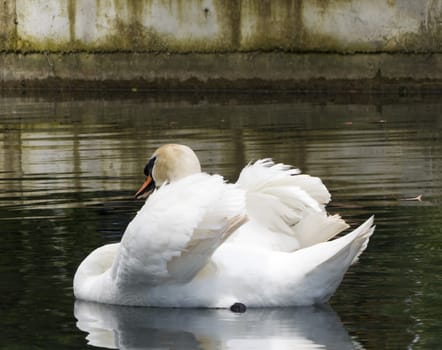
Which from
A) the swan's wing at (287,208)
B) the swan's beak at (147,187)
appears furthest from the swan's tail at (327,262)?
the swan's beak at (147,187)

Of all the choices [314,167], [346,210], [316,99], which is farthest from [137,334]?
[316,99]

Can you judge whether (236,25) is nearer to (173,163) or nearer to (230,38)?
(230,38)

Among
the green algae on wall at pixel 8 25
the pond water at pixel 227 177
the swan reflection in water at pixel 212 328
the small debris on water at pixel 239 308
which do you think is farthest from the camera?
the green algae on wall at pixel 8 25

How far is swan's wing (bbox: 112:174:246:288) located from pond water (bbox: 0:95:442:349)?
0.25 m

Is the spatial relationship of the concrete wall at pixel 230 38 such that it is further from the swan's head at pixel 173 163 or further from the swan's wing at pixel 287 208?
the swan's wing at pixel 287 208

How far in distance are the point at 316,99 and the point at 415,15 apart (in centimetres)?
211

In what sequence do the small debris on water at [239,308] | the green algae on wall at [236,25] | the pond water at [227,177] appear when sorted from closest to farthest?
the pond water at [227,177]
the small debris on water at [239,308]
the green algae on wall at [236,25]

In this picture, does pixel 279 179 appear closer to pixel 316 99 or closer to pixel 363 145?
pixel 363 145

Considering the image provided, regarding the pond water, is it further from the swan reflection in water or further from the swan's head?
the swan's head

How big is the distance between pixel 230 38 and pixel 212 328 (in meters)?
15.7

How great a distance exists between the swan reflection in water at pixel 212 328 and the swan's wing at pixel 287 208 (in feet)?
1.87

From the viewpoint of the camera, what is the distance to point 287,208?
7684mm

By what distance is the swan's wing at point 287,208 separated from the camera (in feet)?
25.2

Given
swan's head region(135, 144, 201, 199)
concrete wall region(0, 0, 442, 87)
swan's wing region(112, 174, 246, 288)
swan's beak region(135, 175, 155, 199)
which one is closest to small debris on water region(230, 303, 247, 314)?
swan's wing region(112, 174, 246, 288)
